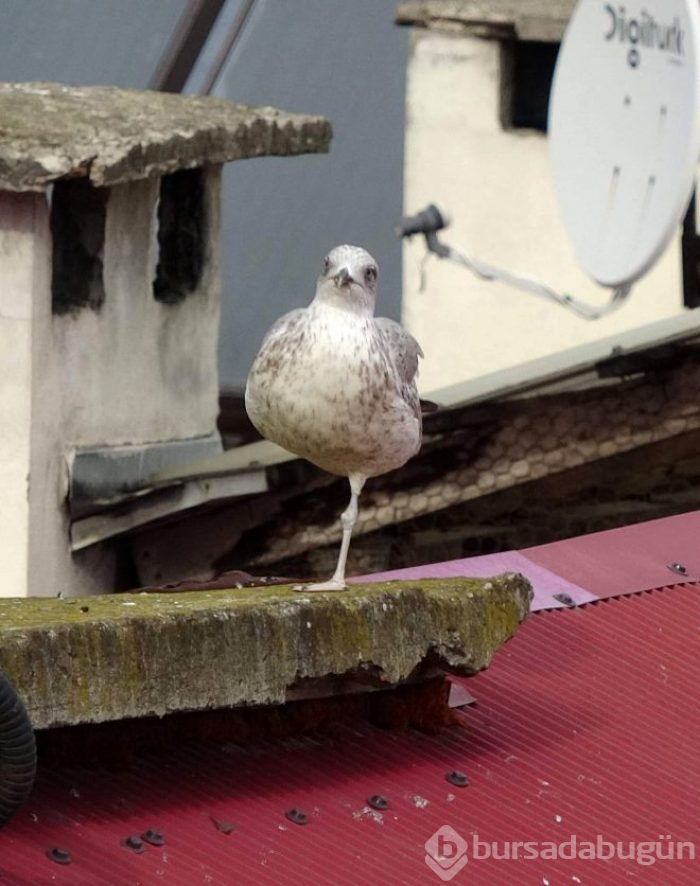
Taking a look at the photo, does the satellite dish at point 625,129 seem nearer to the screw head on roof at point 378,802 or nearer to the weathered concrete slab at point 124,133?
the weathered concrete slab at point 124,133

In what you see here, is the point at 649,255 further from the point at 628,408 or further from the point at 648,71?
the point at 628,408

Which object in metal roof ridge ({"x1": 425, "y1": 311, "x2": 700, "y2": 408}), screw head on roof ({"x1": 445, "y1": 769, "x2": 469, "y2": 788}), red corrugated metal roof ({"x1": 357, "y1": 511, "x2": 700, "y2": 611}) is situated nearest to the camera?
screw head on roof ({"x1": 445, "y1": 769, "x2": 469, "y2": 788})

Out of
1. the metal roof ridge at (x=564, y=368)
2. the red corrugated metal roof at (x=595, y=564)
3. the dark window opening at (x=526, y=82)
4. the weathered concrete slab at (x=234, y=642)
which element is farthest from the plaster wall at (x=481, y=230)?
the weathered concrete slab at (x=234, y=642)

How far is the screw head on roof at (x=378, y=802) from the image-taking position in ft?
17.5

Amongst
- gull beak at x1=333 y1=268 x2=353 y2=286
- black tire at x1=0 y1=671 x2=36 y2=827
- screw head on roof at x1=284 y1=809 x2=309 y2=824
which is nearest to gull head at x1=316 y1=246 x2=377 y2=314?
gull beak at x1=333 y1=268 x2=353 y2=286

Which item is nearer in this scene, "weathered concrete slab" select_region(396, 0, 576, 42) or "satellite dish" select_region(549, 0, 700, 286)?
"satellite dish" select_region(549, 0, 700, 286)

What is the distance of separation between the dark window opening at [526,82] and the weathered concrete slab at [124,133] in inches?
115

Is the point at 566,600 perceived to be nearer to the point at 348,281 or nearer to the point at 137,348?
the point at 348,281

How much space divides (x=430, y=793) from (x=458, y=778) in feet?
0.46

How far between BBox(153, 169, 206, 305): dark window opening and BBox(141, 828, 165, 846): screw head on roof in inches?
372

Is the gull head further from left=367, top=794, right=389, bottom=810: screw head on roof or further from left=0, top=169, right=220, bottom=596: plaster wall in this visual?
left=0, top=169, right=220, bottom=596: plaster wall

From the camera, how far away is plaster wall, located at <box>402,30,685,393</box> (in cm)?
1666

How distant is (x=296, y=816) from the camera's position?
518 centimetres

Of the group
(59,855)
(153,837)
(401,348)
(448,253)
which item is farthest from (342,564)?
(448,253)
